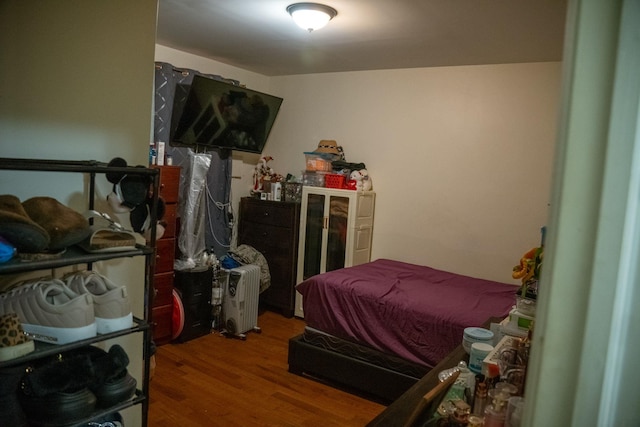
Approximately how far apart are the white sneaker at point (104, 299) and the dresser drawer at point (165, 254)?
6.36 ft

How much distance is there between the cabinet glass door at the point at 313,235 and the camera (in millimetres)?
4250

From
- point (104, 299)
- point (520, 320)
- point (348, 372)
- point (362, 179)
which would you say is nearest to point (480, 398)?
point (520, 320)

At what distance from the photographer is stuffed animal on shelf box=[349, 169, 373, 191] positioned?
4160 millimetres

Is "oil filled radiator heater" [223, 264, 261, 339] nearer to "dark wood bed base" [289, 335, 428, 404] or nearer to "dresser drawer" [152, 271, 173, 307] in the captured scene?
"dresser drawer" [152, 271, 173, 307]

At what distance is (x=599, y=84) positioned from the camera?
0.42 meters

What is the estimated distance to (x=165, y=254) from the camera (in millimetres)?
3381

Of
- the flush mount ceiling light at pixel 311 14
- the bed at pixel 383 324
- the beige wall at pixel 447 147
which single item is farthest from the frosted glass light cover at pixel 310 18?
the bed at pixel 383 324

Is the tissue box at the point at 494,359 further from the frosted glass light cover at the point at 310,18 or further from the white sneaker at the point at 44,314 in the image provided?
the frosted glass light cover at the point at 310,18

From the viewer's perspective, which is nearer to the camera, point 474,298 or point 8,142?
point 8,142

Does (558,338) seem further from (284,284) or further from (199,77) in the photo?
(284,284)

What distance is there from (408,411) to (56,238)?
111 centimetres

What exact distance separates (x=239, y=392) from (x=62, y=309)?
1.85 m

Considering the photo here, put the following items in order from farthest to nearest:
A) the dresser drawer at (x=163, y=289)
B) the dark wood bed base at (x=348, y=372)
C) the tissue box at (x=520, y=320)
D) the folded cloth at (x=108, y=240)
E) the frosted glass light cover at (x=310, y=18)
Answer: the dresser drawer at (x=163, y=289)
the dark wood bed base at (x=348, y=372)
the frosted glass light cover at (x=310, y=18)
the tissue box at (x=520, y=320)
the folded cloth at (x=108, y=240)

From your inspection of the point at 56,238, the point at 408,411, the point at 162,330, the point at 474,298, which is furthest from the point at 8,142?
the point at 474,298
